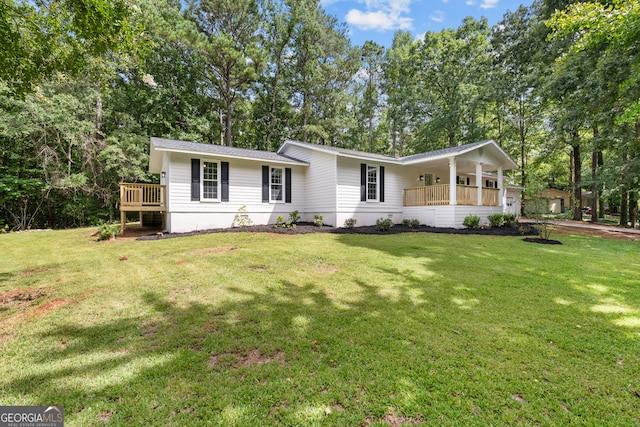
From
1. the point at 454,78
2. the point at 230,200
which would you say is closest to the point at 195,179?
the point at 230,200

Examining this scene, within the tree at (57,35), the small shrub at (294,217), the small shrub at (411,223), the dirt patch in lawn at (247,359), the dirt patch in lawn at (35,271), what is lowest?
the dirt patch in lawn at (247,359)

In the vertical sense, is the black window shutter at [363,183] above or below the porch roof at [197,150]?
below

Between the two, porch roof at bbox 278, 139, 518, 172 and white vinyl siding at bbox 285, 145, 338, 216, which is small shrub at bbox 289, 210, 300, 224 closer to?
white vinyl siding at bbox 285, 145, 338, 216

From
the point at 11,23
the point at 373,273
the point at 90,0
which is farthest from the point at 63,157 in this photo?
the point at 373,273

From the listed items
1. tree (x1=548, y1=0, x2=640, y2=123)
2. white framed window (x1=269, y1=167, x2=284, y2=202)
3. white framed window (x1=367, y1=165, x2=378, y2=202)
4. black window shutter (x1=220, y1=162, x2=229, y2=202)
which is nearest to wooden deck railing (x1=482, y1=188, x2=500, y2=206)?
white framed window (x1=367, y1=165, x2=378, y2=202)

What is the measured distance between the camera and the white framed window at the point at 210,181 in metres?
11.0

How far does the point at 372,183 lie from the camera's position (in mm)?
13039

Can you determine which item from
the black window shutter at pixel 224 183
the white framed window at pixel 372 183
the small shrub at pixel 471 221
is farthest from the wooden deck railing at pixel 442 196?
the black window shutter at pixel 224 183

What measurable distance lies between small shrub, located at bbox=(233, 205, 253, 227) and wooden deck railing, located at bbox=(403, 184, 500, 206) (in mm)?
8024

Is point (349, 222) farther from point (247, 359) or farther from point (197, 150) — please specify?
point (247, 359)

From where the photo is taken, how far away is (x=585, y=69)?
10.5 meters

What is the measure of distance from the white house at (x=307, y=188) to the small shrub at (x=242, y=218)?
0.29ft

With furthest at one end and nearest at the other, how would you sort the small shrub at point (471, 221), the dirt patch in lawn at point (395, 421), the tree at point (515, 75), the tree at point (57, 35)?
the tree at point (515, 75) < the small shrub at point (471, 221) < the tree at point (57, 35) < the dirt patch in lawn at point (395, 421)

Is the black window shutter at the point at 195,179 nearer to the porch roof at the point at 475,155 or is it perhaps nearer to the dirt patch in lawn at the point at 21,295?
the dirt patch in lawn at the point at 21,295
